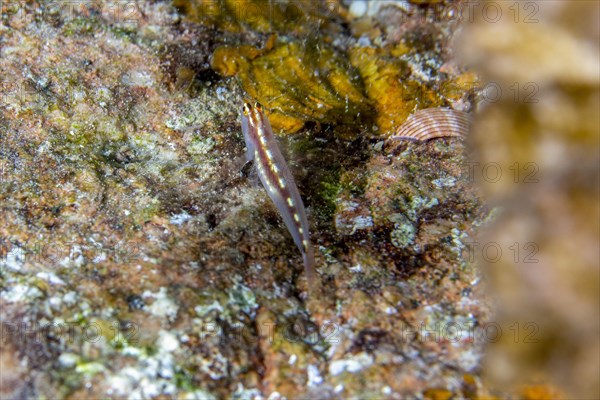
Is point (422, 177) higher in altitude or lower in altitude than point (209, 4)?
lower

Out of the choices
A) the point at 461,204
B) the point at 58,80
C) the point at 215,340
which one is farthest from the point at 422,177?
the point at 58,80

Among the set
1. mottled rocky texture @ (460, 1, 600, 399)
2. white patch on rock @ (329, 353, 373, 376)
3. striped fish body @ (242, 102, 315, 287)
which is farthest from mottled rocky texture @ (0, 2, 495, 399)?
mottled rocky texture @ (460, 1, 600, 399)

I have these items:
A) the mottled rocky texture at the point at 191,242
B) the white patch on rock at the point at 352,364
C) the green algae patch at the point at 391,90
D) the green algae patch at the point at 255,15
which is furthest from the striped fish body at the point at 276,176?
the green algae patch at the point at 255,15

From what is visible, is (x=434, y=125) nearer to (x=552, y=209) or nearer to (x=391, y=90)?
(x=391, y=90)

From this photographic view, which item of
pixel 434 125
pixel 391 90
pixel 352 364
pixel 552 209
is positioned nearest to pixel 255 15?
pixel 391 90

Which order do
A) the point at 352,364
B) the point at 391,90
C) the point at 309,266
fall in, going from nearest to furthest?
the point at 352,364
the point at 309,266
the point at 391,90

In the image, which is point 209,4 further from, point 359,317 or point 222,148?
point 359,317

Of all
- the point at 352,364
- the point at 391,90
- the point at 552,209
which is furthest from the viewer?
the point at 391,90
